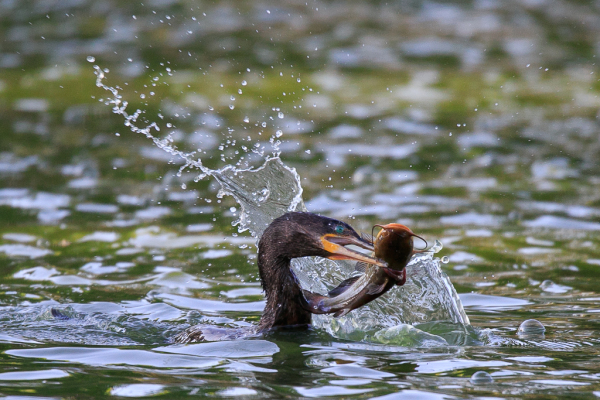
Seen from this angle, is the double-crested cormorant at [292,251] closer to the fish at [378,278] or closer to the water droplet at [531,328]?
the fish at [378,278]

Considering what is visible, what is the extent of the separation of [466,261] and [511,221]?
4.87 feet

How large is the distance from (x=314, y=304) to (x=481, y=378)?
1.33 meters

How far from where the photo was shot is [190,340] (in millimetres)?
5438

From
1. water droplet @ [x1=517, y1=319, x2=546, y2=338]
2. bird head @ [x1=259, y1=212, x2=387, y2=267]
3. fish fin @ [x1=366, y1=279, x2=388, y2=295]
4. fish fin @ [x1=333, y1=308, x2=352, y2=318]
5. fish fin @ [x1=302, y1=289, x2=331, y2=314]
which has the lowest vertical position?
water droplet @ [x1=517, y1=319, x2=546, y2=338]

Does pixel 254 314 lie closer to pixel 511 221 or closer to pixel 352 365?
pixel 352 365

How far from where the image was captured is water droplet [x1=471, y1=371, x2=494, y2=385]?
14.4ft

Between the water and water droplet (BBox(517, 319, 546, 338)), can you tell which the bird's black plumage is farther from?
water droplet (BBox(517, 319, 546, 338))

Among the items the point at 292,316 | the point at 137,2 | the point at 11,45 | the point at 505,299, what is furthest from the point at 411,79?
the point at 292,316

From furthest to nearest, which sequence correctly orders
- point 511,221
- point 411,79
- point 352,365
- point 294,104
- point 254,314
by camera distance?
point 411,79 → point 294,104 → point 511,221 → point 254,314 → point 352,365

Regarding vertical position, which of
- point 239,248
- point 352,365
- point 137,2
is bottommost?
point 352,365

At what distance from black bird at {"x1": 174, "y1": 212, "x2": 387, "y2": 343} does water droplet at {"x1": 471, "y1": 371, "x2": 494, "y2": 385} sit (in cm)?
102

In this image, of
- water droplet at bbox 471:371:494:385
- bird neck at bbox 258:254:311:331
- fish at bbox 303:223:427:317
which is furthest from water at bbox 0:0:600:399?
fish at bbox 303:223:427:317

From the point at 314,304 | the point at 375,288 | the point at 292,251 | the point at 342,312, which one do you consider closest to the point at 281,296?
the point at 314,304

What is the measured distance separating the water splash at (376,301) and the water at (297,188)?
0.06 ft
